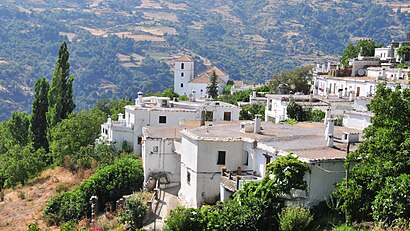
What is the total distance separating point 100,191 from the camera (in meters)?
33.3

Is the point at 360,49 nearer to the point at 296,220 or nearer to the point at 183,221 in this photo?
the point at 296,220

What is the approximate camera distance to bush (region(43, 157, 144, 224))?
33.1 m

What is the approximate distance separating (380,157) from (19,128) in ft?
162

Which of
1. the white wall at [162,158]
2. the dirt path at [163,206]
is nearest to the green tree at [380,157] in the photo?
the dirt path at [163,206]

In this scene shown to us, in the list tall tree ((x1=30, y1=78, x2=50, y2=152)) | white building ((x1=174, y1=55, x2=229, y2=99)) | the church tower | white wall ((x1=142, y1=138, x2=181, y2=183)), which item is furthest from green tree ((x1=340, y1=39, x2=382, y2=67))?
white wall ((x1=142, y1=138, x2=181, y2=183))

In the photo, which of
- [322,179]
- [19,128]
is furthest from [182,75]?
[322,179]

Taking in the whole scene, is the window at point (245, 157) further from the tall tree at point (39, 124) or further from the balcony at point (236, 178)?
the tall tree at point (39, 124)

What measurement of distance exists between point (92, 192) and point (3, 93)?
15716cm

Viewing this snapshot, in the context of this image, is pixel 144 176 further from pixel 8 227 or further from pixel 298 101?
pixel 298 101

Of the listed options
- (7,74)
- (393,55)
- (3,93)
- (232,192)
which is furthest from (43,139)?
(7,74)

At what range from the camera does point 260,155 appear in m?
25.0

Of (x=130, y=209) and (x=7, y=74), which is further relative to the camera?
(x=7, y=74)

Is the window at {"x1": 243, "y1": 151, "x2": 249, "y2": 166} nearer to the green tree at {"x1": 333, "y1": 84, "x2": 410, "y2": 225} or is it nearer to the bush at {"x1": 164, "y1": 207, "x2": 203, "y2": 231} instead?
the bush at {"x1": 164, "y1": 207, "x2": 203, "y2": 231}

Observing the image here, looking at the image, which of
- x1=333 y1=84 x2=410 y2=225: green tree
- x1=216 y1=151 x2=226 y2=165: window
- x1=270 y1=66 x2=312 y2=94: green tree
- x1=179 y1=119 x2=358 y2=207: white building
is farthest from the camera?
x1=270 y1=66 x2=312 y2=94: green tree
